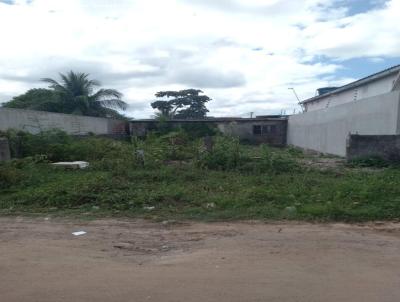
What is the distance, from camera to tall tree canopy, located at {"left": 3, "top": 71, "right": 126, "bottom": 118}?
108 feet

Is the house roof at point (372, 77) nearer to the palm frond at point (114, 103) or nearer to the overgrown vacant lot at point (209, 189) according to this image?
the overgrown vacant lot at point (209, 189)

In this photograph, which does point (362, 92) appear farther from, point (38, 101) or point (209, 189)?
point (38, 101)

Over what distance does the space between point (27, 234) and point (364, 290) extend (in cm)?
471

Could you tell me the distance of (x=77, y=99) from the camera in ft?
108

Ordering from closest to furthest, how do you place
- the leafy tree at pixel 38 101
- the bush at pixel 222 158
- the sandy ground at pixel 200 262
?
the sandy ground at pixel 200 262
the bush at pixel 222 158
the leafy tree at pixel 38 101

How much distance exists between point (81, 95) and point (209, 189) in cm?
2598

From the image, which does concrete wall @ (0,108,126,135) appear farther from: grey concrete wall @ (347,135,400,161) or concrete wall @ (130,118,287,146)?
grey concrete wall @ (347,135,400,161)

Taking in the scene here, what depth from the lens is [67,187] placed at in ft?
31.3

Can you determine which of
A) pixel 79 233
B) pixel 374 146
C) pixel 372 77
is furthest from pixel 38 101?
pixel 79 233

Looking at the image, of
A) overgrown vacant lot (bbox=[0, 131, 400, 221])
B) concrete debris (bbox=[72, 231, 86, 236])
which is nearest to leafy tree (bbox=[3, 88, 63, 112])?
overgrown vacant lot (bbox=[0, 131, 400, 221])

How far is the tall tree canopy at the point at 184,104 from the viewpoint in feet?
169

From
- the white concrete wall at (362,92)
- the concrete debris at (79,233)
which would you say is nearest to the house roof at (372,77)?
the white concrete wall at (362,92)

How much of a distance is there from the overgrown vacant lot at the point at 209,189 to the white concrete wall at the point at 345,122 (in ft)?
5.76

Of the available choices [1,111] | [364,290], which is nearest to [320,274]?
[364,290]
